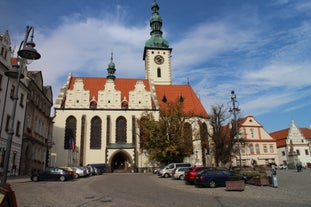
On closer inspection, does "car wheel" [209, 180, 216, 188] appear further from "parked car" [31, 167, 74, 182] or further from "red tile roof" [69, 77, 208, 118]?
"red tile roof" [69, 77, 208, 118]

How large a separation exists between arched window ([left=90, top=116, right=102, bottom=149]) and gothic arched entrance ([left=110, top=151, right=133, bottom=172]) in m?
3.58

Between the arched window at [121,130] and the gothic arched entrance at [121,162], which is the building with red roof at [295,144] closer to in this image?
the gothic arched entrance at [121,162]

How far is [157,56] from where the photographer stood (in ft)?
198

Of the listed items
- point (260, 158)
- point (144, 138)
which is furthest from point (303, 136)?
point (144, 138)

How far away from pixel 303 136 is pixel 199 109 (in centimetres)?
3148

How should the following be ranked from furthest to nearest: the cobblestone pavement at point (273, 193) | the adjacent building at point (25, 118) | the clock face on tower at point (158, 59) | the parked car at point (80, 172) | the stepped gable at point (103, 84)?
the clock face on tower at point (158, 59), the stepped gable at point (103, 84), the parked car at point (80, 172), the adjacent building at point (25, 118), the cobblestone pavement at point (273, 193)

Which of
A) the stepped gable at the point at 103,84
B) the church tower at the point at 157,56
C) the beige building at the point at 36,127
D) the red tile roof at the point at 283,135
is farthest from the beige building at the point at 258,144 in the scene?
the beige building at the point at 36,127

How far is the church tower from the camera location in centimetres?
5907

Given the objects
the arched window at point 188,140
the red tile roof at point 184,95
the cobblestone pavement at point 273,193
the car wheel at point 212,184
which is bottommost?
the cobblestone pavement at point 273,193

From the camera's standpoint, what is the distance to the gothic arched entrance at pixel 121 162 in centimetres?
4450

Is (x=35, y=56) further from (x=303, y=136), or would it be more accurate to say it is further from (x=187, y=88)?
(x=303, y=136)

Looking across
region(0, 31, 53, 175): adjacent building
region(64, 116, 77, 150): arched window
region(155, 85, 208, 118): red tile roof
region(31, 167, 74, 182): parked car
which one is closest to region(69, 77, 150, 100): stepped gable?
region(155, 85, 208, 118): red tile roof

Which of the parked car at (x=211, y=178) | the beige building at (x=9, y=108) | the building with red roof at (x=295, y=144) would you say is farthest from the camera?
the building with red roof at (x=295, y=144)

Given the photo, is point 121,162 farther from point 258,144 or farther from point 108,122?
point 258,144
